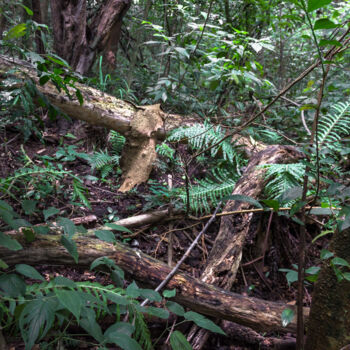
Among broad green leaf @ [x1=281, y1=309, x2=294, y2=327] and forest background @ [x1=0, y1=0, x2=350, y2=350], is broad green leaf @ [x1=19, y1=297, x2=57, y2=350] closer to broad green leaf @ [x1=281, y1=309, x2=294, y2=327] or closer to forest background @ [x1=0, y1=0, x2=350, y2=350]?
forest background @ [x1=0, y1=0, x2=350, y2=350]

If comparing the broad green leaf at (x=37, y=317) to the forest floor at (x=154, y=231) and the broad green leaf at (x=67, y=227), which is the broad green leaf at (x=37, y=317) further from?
the forest floor at (x=154, y=231)

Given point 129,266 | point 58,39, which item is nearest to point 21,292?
point 129,266

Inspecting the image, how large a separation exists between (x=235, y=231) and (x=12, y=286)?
1.45 m

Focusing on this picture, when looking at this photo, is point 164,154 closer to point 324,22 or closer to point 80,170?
point 80,170

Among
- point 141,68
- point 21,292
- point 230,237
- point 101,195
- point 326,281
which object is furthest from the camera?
point 141,68

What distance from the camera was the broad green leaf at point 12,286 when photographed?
903 millimetres

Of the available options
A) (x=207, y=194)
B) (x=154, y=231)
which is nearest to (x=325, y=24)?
(x=207, y=194)

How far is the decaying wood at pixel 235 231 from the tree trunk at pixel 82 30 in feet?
8.78

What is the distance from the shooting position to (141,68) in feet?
16.1

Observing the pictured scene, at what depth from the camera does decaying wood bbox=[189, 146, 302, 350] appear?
1.77m

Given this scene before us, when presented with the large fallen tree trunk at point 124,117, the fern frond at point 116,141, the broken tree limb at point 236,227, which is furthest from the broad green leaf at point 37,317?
the fern frond at point 116,141

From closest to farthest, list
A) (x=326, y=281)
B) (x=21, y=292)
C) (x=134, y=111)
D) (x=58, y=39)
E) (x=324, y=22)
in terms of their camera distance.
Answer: (x=324, y=22), (x=21, y=292), (x=326, y=281), (x=134, y=111), (x=58, y=39)

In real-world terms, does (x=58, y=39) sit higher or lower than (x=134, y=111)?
higher

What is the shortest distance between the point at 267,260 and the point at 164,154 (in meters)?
1.32
